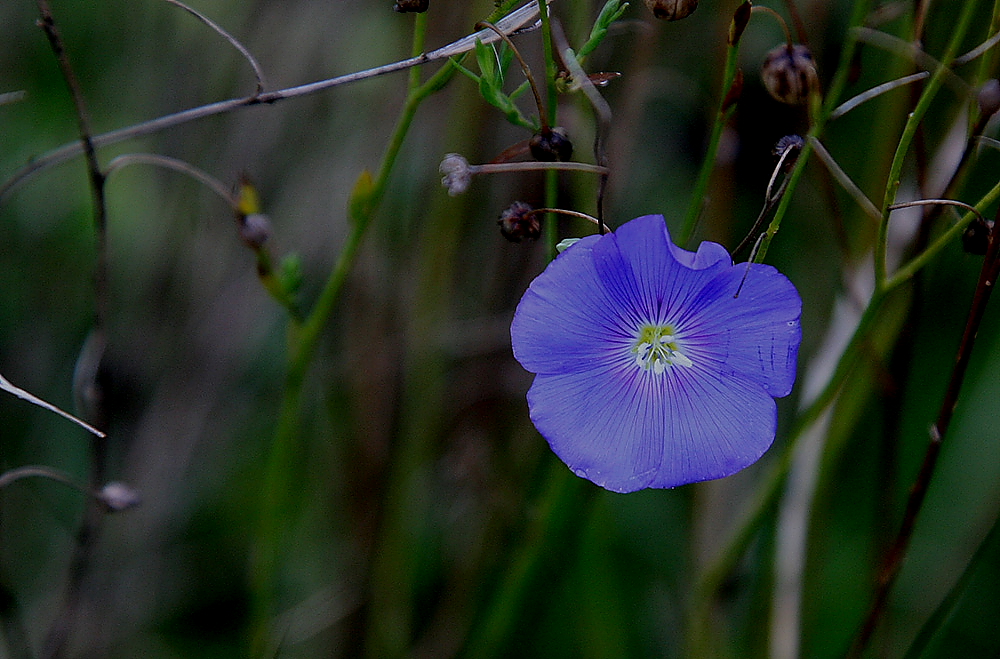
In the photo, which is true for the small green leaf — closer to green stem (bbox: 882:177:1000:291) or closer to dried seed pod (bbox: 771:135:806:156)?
Answer: dried seed pod (bbox: 771:135:806:156)

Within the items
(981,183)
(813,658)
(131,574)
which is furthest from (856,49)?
(131,574)

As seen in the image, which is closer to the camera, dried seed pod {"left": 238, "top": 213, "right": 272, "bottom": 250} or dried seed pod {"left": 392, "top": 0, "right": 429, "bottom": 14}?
dried seed pod {"left": 392, "top": 0, "right": 429, "bottom": 14}

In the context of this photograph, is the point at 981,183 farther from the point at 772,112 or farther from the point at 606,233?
the point at 606,233

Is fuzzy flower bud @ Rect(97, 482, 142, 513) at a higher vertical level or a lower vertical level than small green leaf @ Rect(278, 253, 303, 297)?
lower

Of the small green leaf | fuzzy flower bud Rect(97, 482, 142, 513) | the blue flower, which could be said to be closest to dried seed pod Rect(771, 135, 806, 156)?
the blue flower

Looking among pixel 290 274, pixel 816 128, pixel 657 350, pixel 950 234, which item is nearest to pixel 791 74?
pixel 816 128
